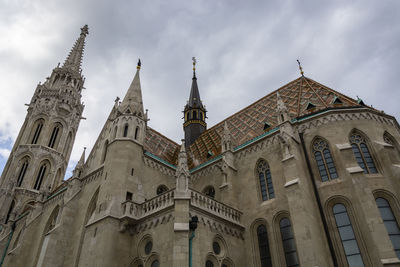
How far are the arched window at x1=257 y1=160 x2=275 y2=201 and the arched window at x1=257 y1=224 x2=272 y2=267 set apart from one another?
1927 millimetres

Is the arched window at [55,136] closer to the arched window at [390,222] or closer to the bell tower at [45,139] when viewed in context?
the bell tower at [45,139]

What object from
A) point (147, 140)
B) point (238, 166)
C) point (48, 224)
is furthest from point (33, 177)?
point (238, 166)

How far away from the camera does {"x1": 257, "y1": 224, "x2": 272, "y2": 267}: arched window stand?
16500 mm

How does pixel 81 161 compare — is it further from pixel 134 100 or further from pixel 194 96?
pixel 194 96

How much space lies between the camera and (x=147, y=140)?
83.1ft

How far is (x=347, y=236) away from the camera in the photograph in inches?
585

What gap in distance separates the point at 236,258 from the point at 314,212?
A: 494cm

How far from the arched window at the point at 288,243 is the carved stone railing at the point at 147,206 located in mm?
6483

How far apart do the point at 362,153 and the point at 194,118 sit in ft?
69.2

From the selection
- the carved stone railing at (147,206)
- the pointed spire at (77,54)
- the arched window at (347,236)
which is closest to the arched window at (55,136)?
the pointed spire at (77,54)

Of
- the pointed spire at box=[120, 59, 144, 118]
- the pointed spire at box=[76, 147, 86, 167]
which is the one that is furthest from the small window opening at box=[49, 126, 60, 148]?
the pointed spire at box=[120, 59, 144, 118]

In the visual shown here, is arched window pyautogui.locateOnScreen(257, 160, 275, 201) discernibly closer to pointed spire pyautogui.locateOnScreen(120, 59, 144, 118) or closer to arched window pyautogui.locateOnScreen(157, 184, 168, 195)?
arched window pyautogui.locateOnScreen(157, 184, 168, 195)

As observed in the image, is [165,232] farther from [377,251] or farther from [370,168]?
[370,168]

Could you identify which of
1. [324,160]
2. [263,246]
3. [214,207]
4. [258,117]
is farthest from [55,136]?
[324,160]
